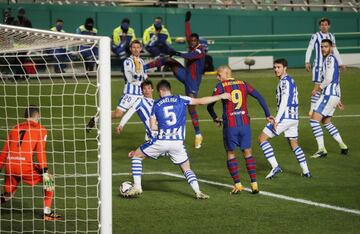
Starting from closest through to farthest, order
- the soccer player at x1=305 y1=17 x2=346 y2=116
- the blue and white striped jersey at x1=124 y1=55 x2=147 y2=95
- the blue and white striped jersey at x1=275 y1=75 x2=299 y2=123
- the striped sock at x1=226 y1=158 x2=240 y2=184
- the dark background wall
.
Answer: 1. the striped sock at x1=226 y1=158 x2=240 y2=184
2. the blue and white striped jersey at x1=275 y1=75 x2=299 y2=123
3. the blue and white striped jersey at x1=124 y1=55 x2=147 y2=95
4. the soccer player at x1=305 y1=17 x2=346 y2=116
5. the dark background wall

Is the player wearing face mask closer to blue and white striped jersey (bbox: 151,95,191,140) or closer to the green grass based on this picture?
the green grass

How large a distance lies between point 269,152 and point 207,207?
2.84 metres

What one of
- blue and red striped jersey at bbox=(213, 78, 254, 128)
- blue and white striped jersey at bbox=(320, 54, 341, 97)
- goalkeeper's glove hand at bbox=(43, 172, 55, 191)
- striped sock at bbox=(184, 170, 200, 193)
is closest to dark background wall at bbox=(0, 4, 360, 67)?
blue and white striped jersey at bbox=(320, 54, 341, 97)

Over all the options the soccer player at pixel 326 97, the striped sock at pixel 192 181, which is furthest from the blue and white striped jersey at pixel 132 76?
the striped sock at pixel 192 181

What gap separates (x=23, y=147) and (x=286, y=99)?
16.8 ft

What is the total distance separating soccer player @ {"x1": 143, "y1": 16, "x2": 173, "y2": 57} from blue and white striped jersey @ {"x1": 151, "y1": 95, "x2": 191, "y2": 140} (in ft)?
60.8

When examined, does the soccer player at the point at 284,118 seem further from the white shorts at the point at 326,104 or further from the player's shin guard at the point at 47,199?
the player's shin guard at the point at 47,199

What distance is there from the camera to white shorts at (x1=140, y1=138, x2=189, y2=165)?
1296cm

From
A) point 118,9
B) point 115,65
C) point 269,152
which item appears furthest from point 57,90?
point 269,152

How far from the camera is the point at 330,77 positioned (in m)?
17.2

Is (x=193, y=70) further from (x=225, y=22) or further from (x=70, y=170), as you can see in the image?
(x=225, y=22)

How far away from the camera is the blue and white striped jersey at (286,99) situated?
14891 millimetres

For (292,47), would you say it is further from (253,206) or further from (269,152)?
(253,206)

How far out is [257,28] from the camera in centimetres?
3641
